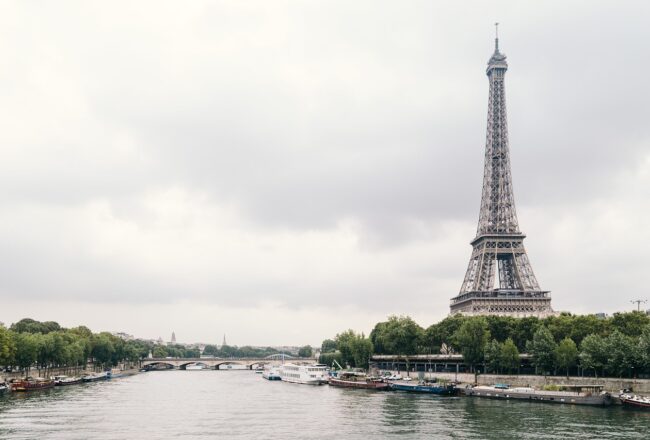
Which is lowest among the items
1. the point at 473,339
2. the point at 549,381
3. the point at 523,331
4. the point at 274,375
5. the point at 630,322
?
the point at 274,375

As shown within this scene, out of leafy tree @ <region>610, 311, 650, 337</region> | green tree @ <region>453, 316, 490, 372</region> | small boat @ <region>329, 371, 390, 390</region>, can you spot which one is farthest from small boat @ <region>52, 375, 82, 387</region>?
leafy tree @ <region>610, 311, 650, 337</region>

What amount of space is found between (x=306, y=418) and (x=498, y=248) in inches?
3733

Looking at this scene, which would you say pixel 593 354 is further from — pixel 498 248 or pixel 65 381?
pixel 65 381

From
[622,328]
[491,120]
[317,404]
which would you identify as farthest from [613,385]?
[491,120]

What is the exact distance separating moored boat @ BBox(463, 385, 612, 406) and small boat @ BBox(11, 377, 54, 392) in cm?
7115

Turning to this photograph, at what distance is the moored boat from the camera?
261 feet

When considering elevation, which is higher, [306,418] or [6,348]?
[6,348]

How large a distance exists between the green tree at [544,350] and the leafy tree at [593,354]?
6.93 meters

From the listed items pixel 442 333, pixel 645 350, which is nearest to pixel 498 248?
pixel 442 333

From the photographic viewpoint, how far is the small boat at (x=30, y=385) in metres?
A: 104

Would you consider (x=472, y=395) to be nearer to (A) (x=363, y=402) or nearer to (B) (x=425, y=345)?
(A) (x=363, y=402)

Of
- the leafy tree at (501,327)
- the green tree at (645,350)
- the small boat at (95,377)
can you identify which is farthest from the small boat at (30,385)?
the green tree at (645,350)

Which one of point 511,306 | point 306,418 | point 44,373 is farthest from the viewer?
point 511,306

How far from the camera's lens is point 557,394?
8444 cm
